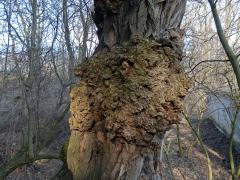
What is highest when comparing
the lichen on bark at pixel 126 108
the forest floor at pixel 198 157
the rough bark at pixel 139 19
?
the rough bark at pixel 139 19

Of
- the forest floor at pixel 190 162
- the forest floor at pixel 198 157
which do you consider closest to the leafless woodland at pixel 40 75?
the forest floor at pixel 190 162

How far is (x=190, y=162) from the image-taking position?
10.8m

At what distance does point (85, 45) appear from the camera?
6.29 m

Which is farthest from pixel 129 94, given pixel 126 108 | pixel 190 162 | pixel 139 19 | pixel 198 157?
pixel 198 157

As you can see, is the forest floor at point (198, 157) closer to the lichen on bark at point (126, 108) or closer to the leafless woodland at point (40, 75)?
the leafless woodland at point (40, 75)

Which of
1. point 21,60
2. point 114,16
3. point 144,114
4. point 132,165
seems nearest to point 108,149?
point 132,165

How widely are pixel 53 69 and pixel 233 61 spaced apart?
10.6 feet

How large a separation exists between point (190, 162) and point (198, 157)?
66 centimetres

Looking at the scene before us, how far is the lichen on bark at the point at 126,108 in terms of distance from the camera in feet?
5.24

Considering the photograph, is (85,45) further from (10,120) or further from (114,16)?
(114,16)

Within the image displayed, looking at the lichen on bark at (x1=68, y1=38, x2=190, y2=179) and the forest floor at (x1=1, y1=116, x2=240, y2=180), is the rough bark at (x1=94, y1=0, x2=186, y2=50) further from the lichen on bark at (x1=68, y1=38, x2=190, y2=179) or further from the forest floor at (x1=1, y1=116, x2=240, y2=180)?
the forest floor at (x1=1, y1=116, x2=240, y2=180)

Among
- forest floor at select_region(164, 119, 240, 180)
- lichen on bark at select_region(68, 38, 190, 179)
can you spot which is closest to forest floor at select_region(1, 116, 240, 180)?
forest floor at select_region(164, 119, 240, 180)

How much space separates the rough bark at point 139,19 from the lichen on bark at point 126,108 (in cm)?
11

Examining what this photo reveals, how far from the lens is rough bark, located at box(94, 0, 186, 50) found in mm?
1758
